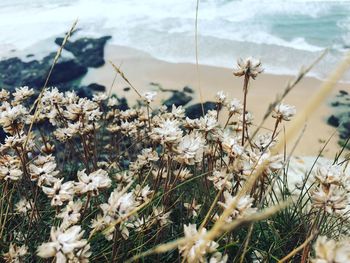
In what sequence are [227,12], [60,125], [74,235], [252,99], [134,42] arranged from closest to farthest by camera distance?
[74,235] < [60,125] < [252,99] < [134,42] < [227,12]

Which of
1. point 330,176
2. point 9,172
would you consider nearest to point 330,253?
point 330,176

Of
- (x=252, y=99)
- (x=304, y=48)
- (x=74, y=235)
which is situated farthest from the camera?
(x=304, y=48)

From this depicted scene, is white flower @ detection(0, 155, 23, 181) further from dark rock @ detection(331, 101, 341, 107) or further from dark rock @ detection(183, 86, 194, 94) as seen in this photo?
dark rock @ detection(331, 101, 341, 107)

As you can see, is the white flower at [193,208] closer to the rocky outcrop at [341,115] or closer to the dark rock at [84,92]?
the rocky outcrop at [341,115]

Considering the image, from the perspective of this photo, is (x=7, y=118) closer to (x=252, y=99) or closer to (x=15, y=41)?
(x=252, y=99)

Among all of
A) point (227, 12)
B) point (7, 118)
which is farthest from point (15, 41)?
point (7, 118)

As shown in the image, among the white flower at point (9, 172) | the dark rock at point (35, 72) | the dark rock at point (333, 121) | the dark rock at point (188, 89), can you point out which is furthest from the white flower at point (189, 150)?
the dark rock at point (35, 72)

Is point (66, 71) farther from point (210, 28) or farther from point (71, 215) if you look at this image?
point (71, 215)
